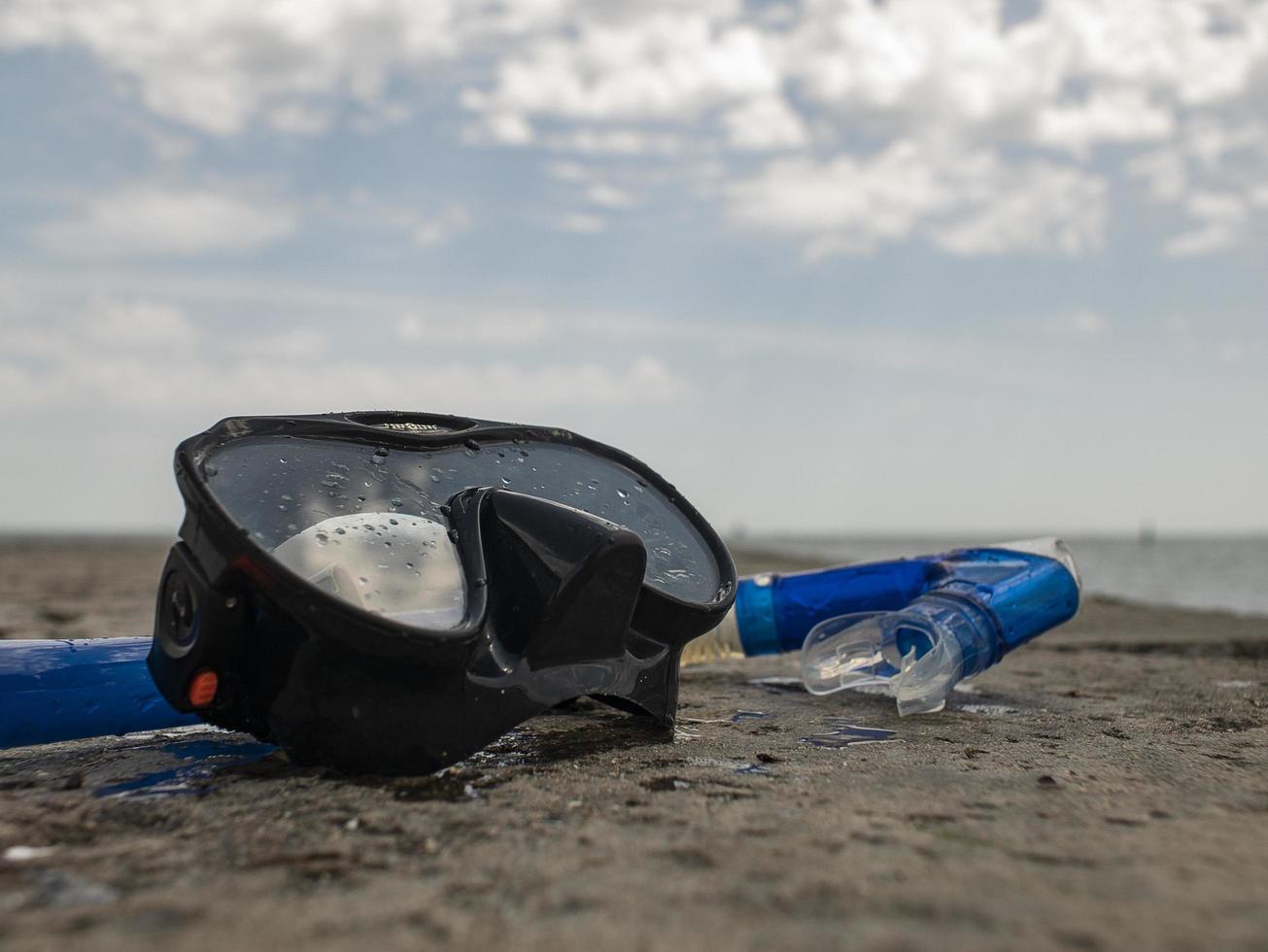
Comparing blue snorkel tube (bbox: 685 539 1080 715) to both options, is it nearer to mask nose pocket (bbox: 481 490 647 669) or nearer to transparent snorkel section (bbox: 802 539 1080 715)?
transparent snorkel section (bbox: 802 539 1080 715)

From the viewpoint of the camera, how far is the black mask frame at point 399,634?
1.82m

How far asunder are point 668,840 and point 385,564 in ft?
2.53

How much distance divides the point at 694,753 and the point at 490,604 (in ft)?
1.99

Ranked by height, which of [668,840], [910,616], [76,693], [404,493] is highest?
[404,493]

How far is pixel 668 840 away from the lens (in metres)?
1.59

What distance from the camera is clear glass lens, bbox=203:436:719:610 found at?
1.95 meters

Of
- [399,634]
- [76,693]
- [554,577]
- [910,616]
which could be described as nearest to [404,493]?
[554,577]

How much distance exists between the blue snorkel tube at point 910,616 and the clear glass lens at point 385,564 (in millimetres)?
1474

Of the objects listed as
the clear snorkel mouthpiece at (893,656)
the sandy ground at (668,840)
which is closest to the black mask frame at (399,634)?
the sandy ground at (668,840)

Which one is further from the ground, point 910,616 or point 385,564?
point 385,564

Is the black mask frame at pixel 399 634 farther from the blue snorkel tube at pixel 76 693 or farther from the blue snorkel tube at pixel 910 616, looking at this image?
the blue snorkel tube at pixel 910 616

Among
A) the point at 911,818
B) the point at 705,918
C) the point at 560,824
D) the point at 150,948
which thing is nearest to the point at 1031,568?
the point at 911,818

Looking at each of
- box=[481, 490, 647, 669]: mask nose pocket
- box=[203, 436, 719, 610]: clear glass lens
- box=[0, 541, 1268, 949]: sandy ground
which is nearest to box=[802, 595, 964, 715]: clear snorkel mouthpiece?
box=[0, 541, 1268, 949]: sandy ground

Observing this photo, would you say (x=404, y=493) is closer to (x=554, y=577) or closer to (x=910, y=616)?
(x=554, y=577)
